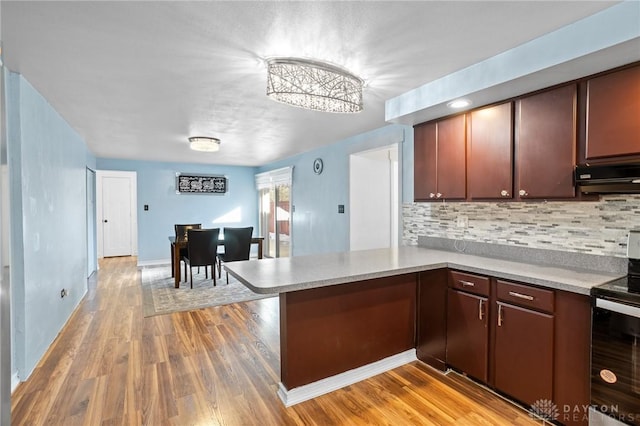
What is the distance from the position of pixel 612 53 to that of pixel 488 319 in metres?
1.63

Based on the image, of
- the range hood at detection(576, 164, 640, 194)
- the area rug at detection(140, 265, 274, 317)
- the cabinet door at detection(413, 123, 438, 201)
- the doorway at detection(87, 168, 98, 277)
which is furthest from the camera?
the doorway at detection(87, 168, 98, 277)

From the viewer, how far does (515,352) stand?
1948 millimetres

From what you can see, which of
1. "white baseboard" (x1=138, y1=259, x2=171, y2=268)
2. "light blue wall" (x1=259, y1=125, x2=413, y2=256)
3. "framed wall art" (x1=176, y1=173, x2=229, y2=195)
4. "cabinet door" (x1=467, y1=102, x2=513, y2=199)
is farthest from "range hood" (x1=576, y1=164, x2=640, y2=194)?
"white baseboard" (x1=138, y1=259, x2=171, y2=268)

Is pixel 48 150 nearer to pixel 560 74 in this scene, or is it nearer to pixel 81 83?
pixel 81 83

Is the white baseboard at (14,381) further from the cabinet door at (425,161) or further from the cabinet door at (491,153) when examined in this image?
the cabinet door at (491,153)

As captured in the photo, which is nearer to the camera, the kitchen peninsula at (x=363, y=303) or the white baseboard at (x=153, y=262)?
the kitchen peninsula at (x=363, y=303)

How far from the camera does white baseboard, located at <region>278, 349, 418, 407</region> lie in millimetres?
2027

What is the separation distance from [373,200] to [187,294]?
2.94m

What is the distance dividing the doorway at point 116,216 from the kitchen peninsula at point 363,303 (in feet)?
20.5

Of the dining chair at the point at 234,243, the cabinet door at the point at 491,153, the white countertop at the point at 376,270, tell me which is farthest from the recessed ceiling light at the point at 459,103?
the dining chair at the point at 234,243

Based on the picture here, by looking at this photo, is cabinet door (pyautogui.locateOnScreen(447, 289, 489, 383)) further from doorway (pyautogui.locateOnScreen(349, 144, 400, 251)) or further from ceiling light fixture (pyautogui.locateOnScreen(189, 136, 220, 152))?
ceiling light fixture (pyautogui.locateOnScreen(189, 136, 220, 152))

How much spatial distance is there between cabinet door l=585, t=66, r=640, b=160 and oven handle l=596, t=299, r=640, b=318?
0.79 metres

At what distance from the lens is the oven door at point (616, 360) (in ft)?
4.84

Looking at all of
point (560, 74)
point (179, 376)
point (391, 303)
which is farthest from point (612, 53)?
point (179, 376)
